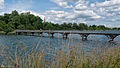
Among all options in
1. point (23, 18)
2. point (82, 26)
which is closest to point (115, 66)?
point (23, 18)

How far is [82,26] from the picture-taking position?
17225cm

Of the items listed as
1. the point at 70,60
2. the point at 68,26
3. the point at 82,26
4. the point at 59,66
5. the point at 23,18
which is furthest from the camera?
the point at 82,26

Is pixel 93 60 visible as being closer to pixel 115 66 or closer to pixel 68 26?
pixel 115 66

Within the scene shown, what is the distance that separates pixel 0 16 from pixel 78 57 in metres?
144

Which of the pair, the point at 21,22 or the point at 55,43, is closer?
the point at 55,43

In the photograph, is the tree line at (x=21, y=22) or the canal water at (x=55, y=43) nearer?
the canal water at (x=55, y=43)

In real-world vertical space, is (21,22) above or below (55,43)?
above

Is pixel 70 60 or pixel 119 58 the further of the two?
pixel 119 58

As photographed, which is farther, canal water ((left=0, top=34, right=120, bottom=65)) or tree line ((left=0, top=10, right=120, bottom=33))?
tree line ((left=0, top=10, right=120, bottom=33))

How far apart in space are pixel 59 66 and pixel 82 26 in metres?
170

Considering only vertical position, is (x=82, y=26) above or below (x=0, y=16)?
below

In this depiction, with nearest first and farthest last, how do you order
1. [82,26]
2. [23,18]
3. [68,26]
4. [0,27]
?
[0,27] → [23,18] → [68,26] → [82,26]

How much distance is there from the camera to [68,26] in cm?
16062

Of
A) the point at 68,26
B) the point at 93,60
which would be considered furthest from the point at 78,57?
the point at 68,26
